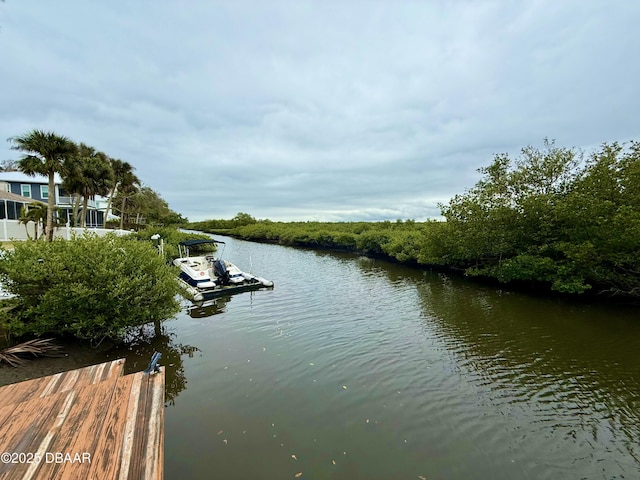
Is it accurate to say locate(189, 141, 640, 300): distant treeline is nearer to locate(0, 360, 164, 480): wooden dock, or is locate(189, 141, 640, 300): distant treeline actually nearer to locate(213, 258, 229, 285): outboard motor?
locate(213, 258, 229, 285): outboard motor

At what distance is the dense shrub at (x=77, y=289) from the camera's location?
6980 mm

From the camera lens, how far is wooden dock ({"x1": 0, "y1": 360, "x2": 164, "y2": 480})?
9.45ft

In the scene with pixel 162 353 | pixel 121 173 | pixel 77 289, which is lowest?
pixel 162 353

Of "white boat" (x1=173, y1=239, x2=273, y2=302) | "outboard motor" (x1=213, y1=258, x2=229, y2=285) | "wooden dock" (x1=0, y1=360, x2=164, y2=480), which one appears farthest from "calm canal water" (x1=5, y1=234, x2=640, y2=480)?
"outboard motor" (x1=213, y1=258, x2=229, y2=285)

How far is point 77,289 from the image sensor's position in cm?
694

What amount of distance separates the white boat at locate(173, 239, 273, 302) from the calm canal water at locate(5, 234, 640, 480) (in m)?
2.62

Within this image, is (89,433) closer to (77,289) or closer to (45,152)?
(77,289)

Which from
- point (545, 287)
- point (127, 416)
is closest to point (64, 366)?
point (127, 416)

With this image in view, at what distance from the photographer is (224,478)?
165 inches

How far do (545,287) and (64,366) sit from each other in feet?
63.5

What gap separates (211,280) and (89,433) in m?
13.3

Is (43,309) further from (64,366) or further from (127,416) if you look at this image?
(127,416)

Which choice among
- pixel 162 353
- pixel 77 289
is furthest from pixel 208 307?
pixel 77 289

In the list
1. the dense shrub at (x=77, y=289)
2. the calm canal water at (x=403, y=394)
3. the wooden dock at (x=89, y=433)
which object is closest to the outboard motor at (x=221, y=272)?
the calm canal water at (x=403, y=394)
